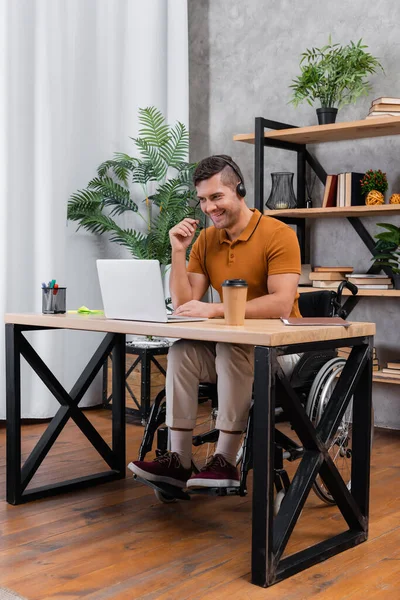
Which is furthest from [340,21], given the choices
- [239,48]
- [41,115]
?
[41,115]

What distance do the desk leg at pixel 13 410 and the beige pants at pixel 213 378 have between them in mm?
561

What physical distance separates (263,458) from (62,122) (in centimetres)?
280

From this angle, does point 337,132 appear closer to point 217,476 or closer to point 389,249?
point 389,249

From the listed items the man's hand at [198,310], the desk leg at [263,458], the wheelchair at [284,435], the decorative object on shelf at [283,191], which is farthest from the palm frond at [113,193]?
the desk leg at [263,458]

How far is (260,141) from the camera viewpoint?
13.1 ft

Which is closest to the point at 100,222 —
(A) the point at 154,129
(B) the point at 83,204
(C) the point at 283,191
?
(B) the point at 83,204

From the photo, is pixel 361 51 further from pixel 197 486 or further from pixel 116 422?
pixel 197 486

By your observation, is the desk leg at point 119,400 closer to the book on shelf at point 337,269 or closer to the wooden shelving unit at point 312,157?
the wooden shelving unit at point 312,157

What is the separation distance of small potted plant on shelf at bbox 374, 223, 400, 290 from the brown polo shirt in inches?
48.6

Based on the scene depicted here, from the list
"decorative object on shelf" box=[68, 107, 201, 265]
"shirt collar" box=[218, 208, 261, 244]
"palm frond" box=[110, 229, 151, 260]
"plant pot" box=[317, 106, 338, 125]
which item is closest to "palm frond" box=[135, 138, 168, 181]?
"decorative object on shelf" box=[68, 107, 201, 265]

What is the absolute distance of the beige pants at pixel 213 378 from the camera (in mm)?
2279

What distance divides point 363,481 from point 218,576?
1.88ft

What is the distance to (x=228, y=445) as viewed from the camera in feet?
7.59

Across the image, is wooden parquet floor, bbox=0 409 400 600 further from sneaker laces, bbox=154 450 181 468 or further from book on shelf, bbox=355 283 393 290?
book on shelf, bbox=355 283 393 290
